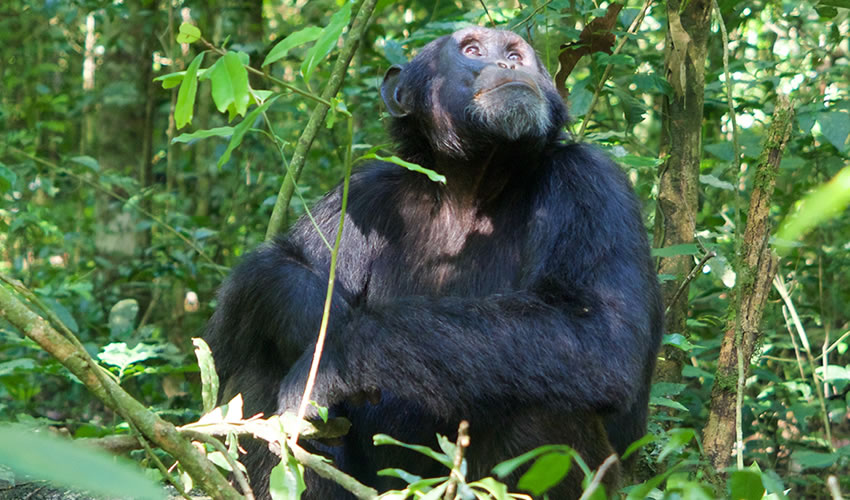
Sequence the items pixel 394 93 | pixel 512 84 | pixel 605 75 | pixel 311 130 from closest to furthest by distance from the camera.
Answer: pixel 512 84, pixel 394 93, pixel 311 130, pixel 605 75

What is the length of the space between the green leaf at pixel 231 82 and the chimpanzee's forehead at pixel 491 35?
97.0 inches

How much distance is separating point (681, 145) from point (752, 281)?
1.45 m

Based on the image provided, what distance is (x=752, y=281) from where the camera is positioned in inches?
158

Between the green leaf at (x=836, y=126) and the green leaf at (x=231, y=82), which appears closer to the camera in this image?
the green leaf at (x=231, y=82)

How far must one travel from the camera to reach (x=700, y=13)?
5.24 metres

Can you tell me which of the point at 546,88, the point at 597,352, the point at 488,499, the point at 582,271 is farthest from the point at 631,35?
the point at 488,499

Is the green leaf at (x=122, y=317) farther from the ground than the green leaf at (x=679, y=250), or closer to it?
closer to it

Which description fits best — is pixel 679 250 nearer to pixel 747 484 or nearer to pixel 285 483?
pixel 747 484

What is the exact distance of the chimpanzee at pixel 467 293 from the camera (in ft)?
11.6

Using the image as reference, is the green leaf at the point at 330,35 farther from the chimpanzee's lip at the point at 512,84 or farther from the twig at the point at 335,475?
the chimpanzee's lip at the point at 512,84

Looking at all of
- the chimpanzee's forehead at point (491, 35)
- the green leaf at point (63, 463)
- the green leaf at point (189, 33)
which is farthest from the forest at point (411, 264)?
the chimpanzee's forehead at point (491, 35)

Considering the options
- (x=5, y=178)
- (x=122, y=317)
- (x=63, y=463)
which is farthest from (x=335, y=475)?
(x=122, y=317)

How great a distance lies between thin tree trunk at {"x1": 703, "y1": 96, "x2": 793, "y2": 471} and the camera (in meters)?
3.94

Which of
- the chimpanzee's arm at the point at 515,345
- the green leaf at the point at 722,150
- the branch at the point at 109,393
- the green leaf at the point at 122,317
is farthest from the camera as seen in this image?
the green leaf at the point at 122,317
